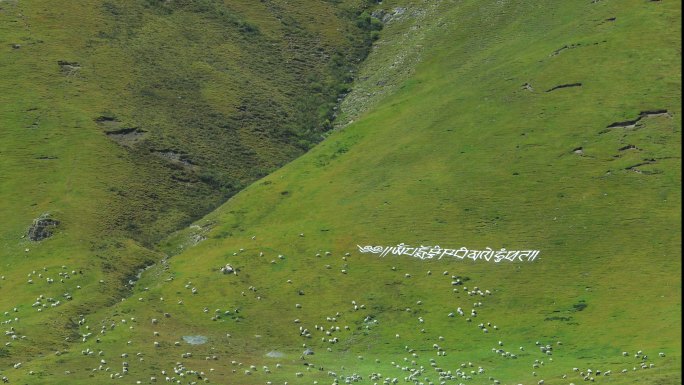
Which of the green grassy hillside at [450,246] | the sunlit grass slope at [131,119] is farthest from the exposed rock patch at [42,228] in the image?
the green grassy hillside at [450,246]

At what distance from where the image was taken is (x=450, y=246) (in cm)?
10819

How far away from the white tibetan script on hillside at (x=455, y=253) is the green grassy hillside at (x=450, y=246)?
2.94 feet

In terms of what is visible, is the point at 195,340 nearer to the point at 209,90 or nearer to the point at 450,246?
the point at 450,246

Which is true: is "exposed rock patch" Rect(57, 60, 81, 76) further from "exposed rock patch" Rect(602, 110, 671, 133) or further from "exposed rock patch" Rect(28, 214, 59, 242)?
"exposed rock patch" Rect(602, 110, 671, 133)

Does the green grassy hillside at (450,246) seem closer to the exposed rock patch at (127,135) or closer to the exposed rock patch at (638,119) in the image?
the exposed rock patch at (638,119)

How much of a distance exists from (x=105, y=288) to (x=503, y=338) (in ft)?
131

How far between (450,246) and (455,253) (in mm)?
1463

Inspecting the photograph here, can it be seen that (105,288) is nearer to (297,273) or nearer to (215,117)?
(297,273)

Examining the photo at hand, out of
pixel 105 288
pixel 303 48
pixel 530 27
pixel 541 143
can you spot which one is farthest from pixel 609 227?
pixel 303 48

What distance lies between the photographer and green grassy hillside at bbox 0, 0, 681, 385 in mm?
87062

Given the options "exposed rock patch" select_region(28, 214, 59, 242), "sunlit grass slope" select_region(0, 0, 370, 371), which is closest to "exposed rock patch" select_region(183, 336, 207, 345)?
"sunlit grass slope" select_region(0, 0, 370, 371)

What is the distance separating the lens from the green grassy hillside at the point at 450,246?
87062 millimetres

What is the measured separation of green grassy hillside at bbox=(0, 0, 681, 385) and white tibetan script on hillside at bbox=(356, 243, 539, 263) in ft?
2.94

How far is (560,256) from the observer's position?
103 metres
